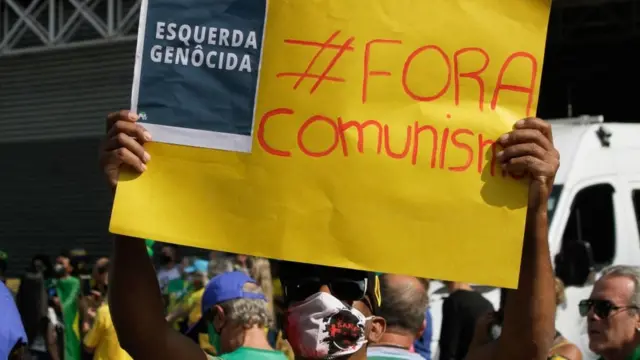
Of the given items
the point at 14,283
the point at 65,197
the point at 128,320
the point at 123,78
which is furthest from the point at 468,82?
the point at 65,197

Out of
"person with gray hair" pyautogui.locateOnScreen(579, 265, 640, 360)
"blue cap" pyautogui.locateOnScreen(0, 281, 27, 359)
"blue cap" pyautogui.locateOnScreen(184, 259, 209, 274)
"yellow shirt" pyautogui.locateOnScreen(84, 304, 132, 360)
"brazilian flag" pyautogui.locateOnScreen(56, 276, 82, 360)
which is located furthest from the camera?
"brazilian flag" pyautogui.locateOnScreen(56, 276, 82, 360)

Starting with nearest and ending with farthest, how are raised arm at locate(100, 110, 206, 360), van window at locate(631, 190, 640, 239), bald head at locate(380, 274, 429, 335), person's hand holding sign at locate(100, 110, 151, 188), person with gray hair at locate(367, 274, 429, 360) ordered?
1. person's hand holding sign at locate(100, 110, 151, 188)
2. raised arm at locate(100, 110, 206, 360)
3. person with gray hair at locate(367, 274, 429, 360)
4. bald head at locate(380, 274, 429, 335)
5. van window at locate(631, 190, 640, 239)

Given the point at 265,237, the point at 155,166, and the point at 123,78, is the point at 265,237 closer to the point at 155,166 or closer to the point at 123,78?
the point at 155,166

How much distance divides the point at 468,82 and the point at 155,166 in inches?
32.8

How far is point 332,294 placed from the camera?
2.81 metres

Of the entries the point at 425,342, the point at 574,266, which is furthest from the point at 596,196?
the point at 425,342

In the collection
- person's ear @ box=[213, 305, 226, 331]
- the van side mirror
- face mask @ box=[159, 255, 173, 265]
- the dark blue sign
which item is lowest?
person's ear @ box=[213, 305, 226, 331]

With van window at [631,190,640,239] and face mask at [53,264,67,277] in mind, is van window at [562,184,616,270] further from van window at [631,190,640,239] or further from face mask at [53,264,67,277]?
face mask at [53,264,67,277]

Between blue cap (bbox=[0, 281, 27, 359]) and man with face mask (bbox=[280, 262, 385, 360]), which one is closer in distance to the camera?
man with face mask (bbox=[280, 262, 385, 360])

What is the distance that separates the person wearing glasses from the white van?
5.26 metres

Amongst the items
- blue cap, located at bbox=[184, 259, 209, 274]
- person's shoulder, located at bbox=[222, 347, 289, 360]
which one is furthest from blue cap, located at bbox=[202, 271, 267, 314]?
blue cap, located at bbox=[184, 259, 209, 274]

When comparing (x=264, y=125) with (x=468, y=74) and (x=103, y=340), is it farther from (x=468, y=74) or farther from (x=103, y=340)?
(x=103, y=340)

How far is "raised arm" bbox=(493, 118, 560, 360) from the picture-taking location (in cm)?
264

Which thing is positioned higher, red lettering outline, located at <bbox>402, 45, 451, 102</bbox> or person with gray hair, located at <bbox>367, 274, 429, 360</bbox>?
red lettering outline, located at <bbox>402, 45, 451, 102</bbox>
